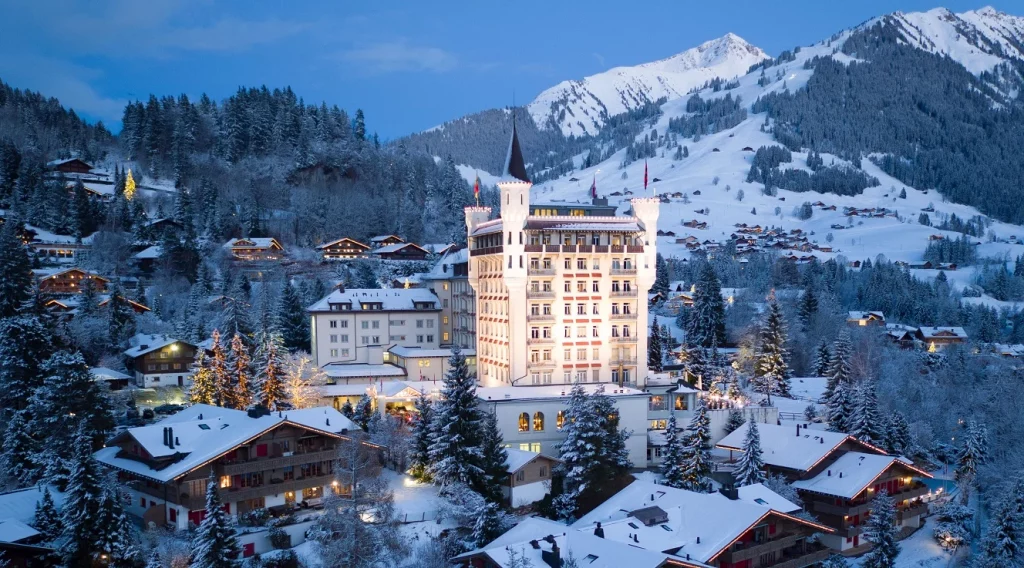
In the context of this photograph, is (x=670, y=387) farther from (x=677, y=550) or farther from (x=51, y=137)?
(x=51, y=137)

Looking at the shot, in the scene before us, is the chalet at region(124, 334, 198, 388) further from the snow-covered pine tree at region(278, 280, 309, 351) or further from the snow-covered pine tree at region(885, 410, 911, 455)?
the snow-covered pine tree at region(885, 410, 911, 455)

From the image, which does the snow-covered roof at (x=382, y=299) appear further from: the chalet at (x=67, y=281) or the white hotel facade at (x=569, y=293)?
the chalet at (x=67, y=281)

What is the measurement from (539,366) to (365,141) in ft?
331

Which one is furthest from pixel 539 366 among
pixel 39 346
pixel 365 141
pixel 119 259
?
pixel 365 141

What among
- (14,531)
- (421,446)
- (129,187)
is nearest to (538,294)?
(421,446)

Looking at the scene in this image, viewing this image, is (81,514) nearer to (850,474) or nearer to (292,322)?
(850,474)

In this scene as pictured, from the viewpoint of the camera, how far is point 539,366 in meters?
63.6

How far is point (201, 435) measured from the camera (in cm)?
4238

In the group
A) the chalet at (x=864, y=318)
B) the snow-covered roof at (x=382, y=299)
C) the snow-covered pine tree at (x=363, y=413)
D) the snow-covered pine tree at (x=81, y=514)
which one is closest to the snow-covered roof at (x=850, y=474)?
the snow-covered pine tree at (x=363, y=413)

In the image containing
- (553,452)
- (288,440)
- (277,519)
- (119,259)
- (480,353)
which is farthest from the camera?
(119,259)

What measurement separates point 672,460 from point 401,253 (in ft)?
223

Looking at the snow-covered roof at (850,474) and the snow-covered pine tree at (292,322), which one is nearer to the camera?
the snow-covered roof at (850,474)

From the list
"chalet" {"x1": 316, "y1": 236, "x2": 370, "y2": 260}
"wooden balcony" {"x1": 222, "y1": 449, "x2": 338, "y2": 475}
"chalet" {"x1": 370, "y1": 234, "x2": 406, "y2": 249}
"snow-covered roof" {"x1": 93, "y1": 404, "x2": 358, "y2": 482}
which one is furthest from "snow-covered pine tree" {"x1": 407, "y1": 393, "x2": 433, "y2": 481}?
"chalet" {"x1": 370, "y1": 234, "x2": 406, "y2": 249}

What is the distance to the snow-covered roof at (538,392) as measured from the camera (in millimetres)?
55656
